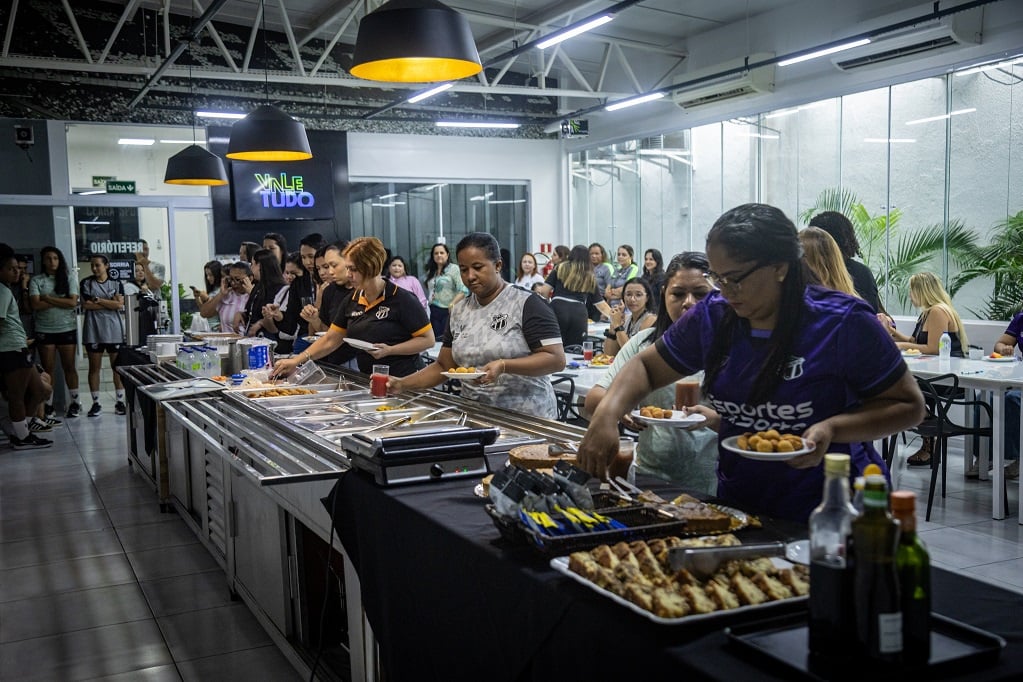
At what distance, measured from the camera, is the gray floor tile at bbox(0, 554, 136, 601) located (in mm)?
4348

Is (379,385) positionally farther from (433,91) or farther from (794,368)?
(433,91)

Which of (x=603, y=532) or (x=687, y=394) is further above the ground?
(x=687, y=394)

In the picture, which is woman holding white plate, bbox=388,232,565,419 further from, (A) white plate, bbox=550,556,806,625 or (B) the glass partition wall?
(B) the glass partition wall

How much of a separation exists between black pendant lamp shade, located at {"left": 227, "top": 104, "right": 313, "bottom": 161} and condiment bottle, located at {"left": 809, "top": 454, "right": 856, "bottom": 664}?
13.9 feet

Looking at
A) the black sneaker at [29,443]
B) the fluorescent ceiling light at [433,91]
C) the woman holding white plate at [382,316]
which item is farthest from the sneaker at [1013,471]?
the black sneaker at [29,443]

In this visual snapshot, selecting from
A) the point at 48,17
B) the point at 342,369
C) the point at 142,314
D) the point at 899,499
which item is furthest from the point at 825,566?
the point at 48,17

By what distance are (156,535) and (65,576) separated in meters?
0.68

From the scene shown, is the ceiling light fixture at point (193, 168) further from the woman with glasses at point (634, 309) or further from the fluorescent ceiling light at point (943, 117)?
the fluorescent ceiling light at point (943, 117)

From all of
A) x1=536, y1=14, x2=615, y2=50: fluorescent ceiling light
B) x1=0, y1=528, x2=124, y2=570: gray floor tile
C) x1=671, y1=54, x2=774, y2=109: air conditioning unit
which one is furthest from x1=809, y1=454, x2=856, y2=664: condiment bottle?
x1=671, y1=54, x2=774, y2=109: air conditioning unit

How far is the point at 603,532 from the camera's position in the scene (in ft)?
5.83

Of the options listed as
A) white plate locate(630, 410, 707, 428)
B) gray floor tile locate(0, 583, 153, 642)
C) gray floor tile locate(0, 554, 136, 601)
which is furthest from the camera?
gray floor tile locate(0, 554, 136, 601)

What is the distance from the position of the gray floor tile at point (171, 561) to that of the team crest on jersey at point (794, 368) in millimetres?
3442

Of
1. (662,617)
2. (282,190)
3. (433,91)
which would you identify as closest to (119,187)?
(282,190)

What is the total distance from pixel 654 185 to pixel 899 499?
12489 millimetres
